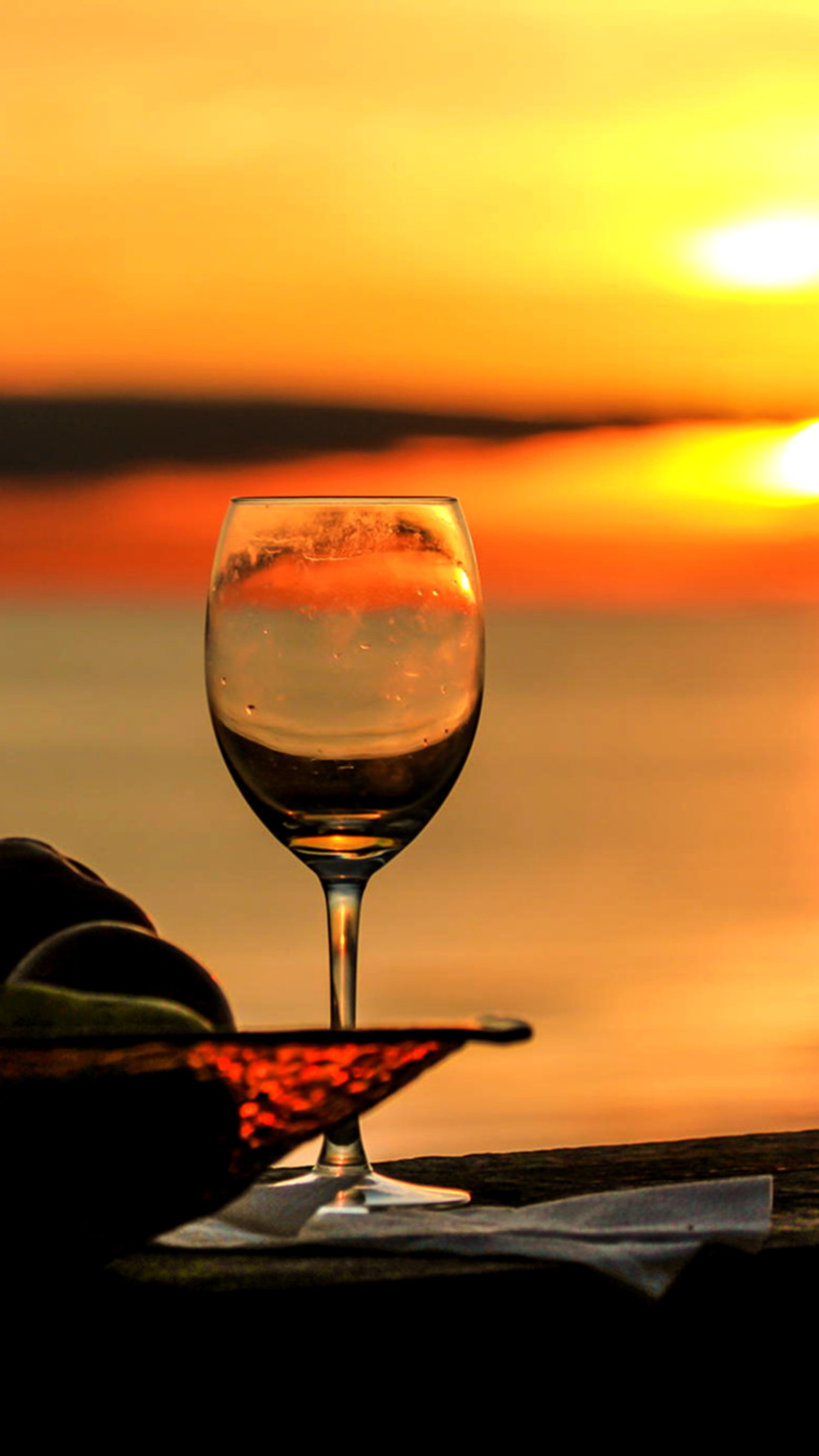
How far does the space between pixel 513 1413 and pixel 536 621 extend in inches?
1227

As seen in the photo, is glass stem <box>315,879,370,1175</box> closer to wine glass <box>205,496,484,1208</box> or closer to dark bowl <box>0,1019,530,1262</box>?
wine glass <box>205,496,484,1208</box>

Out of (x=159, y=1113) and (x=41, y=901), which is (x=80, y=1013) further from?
(x=41, y=901)

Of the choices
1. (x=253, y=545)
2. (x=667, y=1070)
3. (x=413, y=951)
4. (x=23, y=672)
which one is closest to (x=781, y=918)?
(x=413, y=951)

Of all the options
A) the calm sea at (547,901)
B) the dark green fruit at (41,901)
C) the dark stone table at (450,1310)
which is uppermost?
the calm sea at (547,901)

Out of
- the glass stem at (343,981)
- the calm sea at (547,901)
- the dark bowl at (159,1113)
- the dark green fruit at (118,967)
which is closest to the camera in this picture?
Result: the dark bowl at (159,1113)

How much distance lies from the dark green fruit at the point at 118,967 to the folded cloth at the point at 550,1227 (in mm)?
84

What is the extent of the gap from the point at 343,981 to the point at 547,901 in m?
6.09

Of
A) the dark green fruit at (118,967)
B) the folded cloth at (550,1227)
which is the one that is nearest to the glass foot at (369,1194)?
the folded cloth at (550,1227)

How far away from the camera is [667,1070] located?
4.38 m

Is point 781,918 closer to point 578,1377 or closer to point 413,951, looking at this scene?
point 413,951

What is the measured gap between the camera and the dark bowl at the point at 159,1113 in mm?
679

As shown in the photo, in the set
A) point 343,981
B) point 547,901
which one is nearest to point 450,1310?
point 343,981

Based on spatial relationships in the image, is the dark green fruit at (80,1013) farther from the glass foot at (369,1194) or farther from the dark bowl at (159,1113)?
the glass foot at (369,1194)

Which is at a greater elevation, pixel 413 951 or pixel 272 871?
pixel 272 871
